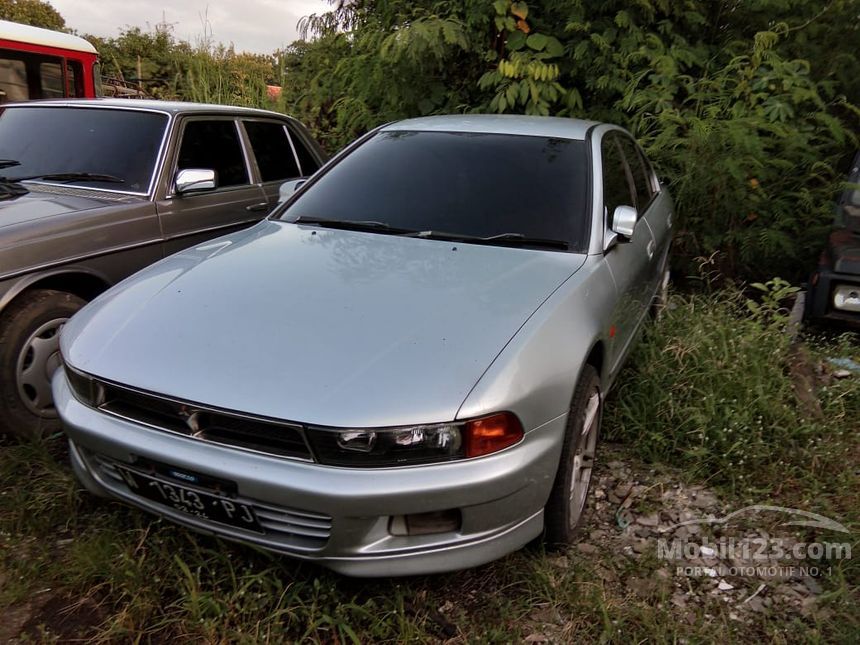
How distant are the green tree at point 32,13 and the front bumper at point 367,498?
82.9 feet

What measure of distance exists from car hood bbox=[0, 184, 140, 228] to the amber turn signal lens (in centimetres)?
243

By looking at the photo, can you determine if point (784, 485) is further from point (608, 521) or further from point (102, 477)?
point (102, 477)

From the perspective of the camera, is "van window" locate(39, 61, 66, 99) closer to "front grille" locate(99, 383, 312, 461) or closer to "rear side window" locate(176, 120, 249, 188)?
"rear side window" locate(176, 120, 249, 188)

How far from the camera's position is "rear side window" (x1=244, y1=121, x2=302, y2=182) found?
4.58m

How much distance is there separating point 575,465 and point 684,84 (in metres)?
4.24

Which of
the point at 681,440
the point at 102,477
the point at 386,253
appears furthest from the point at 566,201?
the point at 102,477

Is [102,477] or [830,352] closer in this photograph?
[102,477]

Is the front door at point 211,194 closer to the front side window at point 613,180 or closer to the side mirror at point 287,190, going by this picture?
the side mirror at point 287,190

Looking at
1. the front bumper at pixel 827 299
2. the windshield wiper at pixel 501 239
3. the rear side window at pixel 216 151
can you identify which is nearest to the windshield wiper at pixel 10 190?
the rear side window at pixel 216 151

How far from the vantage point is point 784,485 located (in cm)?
284

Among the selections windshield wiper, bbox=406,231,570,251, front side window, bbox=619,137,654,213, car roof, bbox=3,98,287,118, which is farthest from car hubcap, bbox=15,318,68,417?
front side window, bbox=619,137,654,213

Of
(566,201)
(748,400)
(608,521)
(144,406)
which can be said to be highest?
(566,201)

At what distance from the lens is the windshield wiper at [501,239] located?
273cm

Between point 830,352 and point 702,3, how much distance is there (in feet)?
12.1
